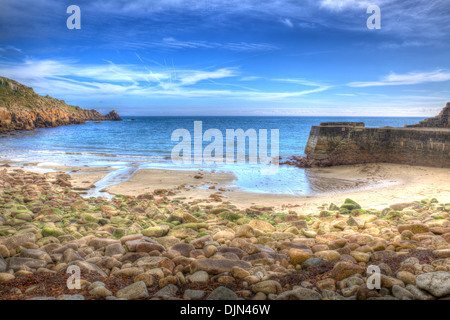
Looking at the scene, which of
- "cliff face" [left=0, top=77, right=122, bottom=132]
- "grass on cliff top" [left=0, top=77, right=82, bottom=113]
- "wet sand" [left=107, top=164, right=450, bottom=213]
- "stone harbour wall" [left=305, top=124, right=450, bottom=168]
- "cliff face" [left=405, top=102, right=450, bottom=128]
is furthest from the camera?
"grass on cliff top" [left=0, top=77, right=82, bottom=113]

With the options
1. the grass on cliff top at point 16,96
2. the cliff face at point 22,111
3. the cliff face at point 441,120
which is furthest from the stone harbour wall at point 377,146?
the grass on cliff top at point 16,96

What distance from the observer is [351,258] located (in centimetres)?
396

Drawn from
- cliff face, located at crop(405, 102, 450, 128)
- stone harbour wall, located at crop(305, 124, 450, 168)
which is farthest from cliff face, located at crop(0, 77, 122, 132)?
cliff face, located at crop(405, 102, 450, 128)

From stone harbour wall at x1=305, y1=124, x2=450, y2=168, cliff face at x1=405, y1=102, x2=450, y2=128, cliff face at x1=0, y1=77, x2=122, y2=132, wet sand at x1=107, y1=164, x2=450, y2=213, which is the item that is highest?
cliff face at x1=0, y1=77, x2=122, y2=132

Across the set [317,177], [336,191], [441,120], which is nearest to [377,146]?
[317,177]

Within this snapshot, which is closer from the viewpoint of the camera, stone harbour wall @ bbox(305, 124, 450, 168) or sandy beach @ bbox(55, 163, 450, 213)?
sandy beach @ bbox(55, 163, 450, 213)

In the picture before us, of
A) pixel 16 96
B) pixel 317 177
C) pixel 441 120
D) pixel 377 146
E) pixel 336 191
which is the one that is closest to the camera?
pixel 336 191

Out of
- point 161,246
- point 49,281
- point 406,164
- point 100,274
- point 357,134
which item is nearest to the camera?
point 49,281

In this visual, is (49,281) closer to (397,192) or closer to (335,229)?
(335,229)

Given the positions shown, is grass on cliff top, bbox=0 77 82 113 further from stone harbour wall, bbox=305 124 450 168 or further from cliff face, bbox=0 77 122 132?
stone harbour wall, bbox=305 124 450 168

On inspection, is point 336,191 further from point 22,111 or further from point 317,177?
point 22,111

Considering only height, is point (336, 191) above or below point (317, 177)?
below
